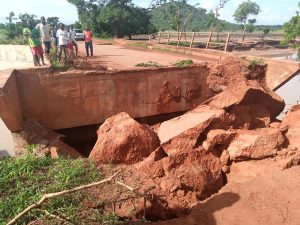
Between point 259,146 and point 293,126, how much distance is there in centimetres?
200

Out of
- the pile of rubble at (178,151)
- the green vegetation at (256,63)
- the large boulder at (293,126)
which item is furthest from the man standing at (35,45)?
the large boulder at (293,126)

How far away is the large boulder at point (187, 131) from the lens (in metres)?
7.76

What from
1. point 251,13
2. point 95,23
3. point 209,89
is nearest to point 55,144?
point 209,89

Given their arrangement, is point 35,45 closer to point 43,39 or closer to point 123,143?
point 43,39

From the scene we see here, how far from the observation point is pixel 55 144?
27.2 ft

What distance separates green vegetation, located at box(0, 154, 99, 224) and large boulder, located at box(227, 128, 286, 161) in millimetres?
3516

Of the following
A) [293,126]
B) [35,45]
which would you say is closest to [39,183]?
[35,45]

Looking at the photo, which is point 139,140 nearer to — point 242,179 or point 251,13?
point 242,179

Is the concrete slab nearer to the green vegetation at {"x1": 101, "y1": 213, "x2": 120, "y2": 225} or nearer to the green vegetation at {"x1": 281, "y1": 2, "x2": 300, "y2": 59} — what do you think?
the green vegetation at {"x1": 101, "y1": 213, "x2": 120, "y2": 225}

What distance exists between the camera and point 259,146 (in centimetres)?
719

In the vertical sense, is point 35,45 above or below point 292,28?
below

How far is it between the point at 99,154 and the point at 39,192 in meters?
2.23

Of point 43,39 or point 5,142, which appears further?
point 5,142

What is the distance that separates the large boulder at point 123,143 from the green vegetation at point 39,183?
3.43ft
